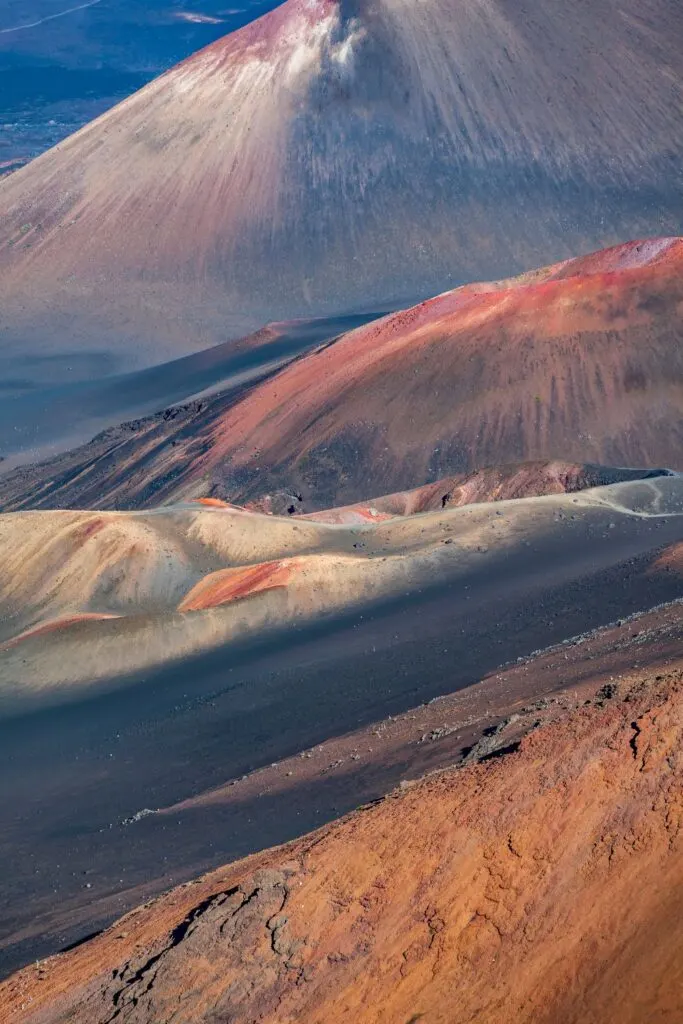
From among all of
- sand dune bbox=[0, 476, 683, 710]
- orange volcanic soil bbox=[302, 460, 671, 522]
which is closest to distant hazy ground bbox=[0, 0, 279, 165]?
orange volcanic soil bbox=[302, 460, 671, 522]

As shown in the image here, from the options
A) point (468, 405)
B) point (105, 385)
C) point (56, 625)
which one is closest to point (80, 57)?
point (105, 385)

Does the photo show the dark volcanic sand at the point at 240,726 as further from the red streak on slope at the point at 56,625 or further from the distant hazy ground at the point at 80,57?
the distant hazy ground at the point at 80,57

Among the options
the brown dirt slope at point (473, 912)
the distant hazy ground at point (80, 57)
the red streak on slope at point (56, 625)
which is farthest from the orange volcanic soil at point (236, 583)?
the distant hazy ground at point (80, 57)

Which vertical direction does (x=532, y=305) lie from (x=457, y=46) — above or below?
below

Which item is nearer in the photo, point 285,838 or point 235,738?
point 285,838

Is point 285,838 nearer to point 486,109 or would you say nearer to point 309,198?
point 309,198

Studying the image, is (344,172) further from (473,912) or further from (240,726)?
(473,912)

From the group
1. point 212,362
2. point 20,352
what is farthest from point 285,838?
point 20,352

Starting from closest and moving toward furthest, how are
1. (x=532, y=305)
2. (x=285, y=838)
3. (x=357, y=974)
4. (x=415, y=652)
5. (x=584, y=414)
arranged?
(x=357, y=974)
(x=285, y=838)
(x=415, y=652)
(x=584, y=414)
(x=532, y=305)
